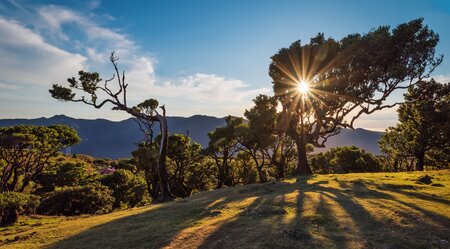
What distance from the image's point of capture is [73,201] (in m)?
31.2

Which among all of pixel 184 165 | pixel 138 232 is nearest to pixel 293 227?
pixel 138 232

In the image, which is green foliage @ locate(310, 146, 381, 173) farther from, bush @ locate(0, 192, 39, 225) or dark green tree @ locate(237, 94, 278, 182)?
bush @ locate(0, 192, 39, 225)

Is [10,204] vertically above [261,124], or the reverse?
[261,124]

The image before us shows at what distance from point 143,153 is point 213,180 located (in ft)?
97.7

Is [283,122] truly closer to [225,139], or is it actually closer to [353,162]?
[225,139]

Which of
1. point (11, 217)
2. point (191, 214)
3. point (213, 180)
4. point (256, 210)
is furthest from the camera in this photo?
point (213, 180)

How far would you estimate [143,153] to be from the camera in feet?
127

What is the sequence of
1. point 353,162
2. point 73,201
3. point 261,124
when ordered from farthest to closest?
point 353,162
point 261,124
point 73,201

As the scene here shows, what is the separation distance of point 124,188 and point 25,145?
15923 mm

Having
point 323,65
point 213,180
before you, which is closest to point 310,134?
point 323,65

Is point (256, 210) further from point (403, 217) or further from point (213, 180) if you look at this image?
point (213, 180)

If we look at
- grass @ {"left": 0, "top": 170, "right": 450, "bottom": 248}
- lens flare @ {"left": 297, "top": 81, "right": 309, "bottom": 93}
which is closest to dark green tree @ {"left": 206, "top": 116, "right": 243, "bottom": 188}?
lens flare @ {"left": 297, "top": 81, "right": 309, "bottom": 93}

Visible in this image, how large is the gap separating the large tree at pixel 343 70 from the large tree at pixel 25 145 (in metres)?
31.3

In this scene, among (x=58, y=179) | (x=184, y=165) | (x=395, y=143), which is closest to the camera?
(x=184, y=165)
